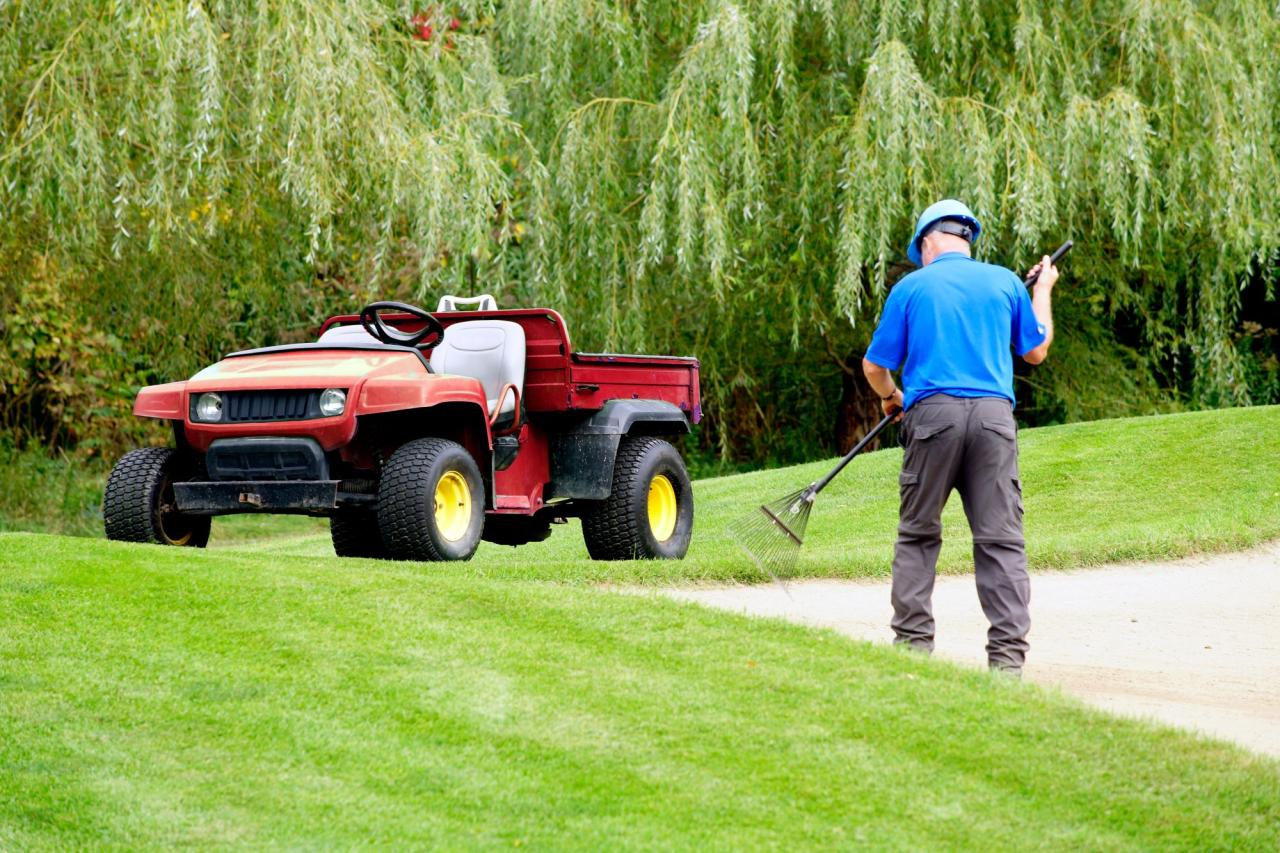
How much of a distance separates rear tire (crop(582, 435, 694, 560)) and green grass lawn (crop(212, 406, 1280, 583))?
0.62 ft

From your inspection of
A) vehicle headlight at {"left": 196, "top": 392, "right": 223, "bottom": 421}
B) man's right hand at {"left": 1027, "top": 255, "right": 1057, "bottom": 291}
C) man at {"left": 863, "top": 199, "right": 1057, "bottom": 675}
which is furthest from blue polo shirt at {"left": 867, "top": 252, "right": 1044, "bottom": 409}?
vehicle headlight at {"left": 196, "top": 392, "right": 223, "bottom": 421}

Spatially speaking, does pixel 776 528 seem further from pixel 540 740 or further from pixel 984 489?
pixel 540 740

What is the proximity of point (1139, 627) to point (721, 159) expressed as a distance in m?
6.38

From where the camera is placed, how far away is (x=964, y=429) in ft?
18.6

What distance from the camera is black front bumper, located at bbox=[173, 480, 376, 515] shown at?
7445mm

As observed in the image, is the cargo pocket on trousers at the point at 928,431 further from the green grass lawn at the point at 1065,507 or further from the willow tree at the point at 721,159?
the willow tree at the point at 721,159

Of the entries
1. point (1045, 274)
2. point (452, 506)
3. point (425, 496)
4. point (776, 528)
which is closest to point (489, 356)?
point (452, 506)

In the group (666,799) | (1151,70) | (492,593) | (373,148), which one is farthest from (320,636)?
(1151,70)

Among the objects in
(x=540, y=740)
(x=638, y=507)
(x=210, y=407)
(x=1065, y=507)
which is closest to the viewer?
(x=540, y=740)

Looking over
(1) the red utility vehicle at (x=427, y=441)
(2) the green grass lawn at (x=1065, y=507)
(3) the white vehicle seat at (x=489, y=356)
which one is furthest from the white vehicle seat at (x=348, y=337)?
(2) the green grass lawn at (x=1065, y=507)

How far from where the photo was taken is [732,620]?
6.16 metres

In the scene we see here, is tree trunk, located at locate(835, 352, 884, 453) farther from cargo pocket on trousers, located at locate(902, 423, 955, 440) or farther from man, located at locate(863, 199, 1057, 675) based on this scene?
cargo pocket on trousers, located at locate(902, 423, 955, 440)

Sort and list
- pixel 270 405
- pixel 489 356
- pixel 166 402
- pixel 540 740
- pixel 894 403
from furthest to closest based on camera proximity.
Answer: pixel 489 356 → pixel 166 402 → pixel 270 405 → pixel 894 403 → pixel 540 740

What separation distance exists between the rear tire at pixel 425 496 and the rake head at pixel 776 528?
4.22 ft
